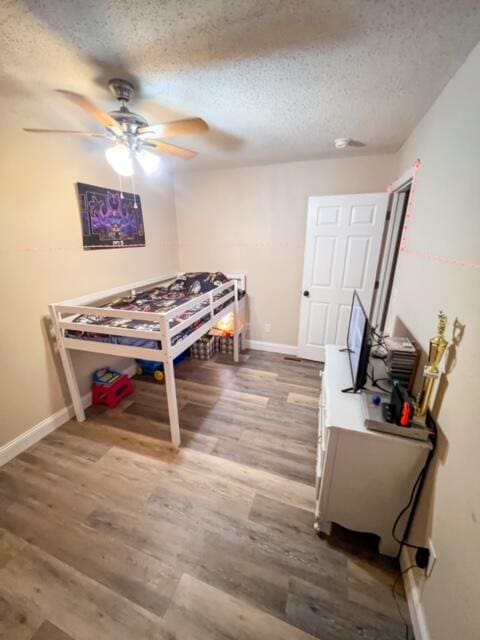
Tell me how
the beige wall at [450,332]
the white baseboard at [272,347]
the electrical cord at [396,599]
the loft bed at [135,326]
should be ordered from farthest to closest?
1. the white baseboard at [272,347]
2. the loft bed at [135,326]
3. the electrical cord at [396,599]
4. the beige wall at [450,332]

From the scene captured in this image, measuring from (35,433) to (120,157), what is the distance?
7.01 ft

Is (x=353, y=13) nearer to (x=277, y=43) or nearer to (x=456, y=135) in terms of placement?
(x=277, y=43)

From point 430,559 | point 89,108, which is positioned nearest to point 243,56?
point 89,108

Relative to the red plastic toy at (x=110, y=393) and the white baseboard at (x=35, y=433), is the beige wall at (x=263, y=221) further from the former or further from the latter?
the white baseboard at (x=35, y=433)

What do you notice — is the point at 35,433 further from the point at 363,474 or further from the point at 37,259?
the point at 363,474

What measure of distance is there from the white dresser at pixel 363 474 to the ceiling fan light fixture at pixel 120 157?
1.89 metres

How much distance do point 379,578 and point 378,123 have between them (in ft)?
9.15

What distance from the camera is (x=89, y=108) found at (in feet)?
4.29

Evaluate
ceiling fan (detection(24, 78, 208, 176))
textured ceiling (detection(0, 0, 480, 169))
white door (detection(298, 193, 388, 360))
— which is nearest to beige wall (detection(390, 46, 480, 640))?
textured ceiling (detection(0, 0, 480, 169))

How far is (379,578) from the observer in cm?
123

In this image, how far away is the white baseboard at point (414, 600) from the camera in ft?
3.31

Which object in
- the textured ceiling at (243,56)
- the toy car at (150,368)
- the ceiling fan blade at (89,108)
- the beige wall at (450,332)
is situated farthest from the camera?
the toy car at (150,368)

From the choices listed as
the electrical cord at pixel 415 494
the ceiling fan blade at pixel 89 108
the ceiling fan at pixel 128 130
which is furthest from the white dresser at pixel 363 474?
the ceiling fan blade at pixel 89 108

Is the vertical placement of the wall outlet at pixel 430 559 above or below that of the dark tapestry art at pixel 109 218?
below
